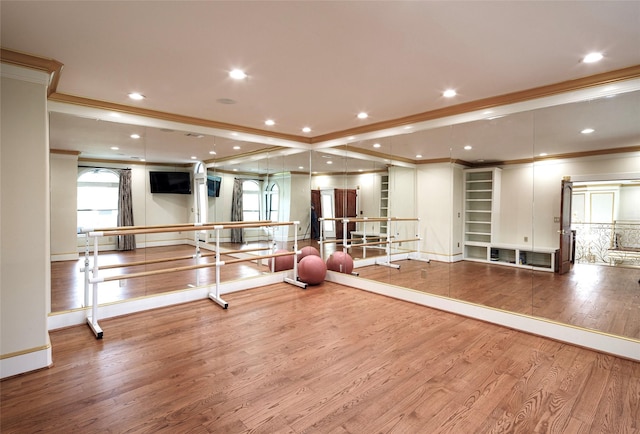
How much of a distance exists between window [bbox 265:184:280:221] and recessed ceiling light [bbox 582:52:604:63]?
4.24 m

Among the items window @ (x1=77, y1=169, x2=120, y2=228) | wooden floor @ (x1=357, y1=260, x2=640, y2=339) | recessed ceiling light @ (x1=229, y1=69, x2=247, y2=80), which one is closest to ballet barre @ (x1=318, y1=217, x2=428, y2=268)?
wooden floor @ (x1=357, y1=260, x2=640, y2=339)

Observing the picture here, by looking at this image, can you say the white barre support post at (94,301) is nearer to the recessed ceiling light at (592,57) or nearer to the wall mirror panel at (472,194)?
the wall mirror panel at (472,194)

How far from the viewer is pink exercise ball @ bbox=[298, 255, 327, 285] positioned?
16.9 ft

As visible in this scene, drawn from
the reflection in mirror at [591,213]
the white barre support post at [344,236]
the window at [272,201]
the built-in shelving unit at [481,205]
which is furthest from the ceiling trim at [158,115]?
the reflection in mirror at [591,213]

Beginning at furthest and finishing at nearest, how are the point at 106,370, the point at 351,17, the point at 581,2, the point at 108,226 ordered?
the point at 108,226 < the point at 106,370 < the point at 351,17 < the point at 581,2

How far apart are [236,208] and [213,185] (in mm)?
501

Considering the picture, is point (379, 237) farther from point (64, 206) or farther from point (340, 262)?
point (64, 206)

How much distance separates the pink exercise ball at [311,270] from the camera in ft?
16.9

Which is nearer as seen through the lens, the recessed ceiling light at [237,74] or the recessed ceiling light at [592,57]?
the recessed ceiling light at [592,57]

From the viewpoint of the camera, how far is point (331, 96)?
3.54 m

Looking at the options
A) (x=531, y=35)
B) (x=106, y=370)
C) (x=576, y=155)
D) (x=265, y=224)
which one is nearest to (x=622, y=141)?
(x=576, y=155)

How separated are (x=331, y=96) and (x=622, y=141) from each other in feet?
9.27

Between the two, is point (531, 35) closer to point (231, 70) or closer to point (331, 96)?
point (331, 96)

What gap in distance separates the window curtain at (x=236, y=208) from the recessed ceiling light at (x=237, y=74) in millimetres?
2301
